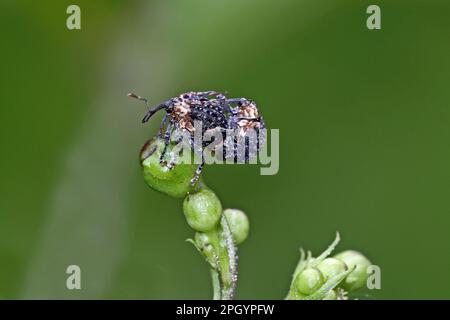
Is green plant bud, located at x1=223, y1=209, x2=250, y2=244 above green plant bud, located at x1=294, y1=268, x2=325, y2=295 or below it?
above

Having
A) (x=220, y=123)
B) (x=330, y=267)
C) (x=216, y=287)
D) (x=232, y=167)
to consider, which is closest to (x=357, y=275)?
(x=330, y=267)

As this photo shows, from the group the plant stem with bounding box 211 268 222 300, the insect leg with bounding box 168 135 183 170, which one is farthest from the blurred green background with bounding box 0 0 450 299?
the plant stem with bounding box 211 268 222 300

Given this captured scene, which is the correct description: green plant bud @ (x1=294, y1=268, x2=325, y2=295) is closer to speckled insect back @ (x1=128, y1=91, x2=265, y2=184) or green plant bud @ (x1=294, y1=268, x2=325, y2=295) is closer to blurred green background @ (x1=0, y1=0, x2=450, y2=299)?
speckled insect back @ (x1=128, y1=91, x2=265, y2=184)

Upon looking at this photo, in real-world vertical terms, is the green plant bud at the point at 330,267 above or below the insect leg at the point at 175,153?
below

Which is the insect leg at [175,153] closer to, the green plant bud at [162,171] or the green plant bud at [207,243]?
the green plant bud at [162,171]

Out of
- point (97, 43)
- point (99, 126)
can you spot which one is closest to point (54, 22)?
point (97, 43)

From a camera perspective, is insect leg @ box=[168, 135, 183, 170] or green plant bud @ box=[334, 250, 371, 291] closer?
insect leg @ box=[168, 135, 183, 170]

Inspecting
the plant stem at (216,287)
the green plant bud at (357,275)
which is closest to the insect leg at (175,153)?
the plant stem at (216,287)
